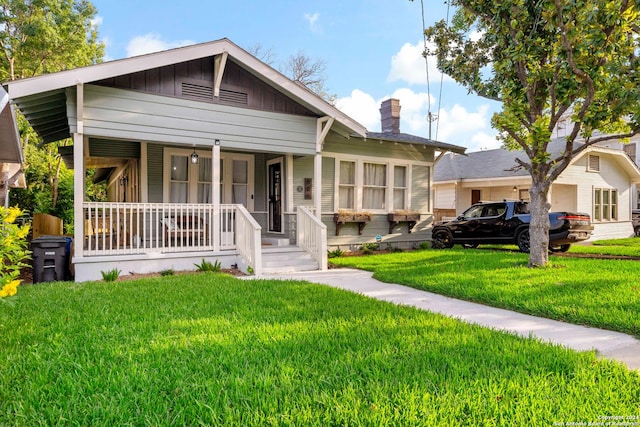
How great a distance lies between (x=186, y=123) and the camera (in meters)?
7.95

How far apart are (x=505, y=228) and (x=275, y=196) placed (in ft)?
22.1

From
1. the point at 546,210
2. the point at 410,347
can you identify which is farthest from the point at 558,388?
the point at 546,210

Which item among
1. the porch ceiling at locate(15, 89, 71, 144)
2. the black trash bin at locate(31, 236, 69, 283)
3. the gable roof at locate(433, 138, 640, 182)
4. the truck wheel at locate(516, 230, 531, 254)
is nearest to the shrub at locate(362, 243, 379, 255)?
the truck wheel at locate(516, 230, 531, 254)

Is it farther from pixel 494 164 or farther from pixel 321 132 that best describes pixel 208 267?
pixel 494 164

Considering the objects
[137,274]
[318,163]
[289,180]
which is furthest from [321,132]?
[137,274]

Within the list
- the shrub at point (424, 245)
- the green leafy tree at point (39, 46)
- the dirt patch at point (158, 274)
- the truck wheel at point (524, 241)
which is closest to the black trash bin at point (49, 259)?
the dirt patch at point (158, 274)

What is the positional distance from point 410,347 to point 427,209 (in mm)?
9948

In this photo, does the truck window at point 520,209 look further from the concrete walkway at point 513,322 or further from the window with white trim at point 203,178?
the window with white trim at point 203,178

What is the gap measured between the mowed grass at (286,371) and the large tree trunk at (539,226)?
184 inches

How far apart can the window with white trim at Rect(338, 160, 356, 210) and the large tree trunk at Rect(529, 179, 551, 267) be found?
485 cm

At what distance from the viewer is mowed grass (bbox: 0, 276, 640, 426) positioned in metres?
2.24

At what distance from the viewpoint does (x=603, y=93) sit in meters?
7.12

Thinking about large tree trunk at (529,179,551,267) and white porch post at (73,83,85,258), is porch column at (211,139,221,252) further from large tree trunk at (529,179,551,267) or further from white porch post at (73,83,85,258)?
large tree trunk at (529,179,551,267)

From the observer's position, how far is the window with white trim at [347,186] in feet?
37.1
